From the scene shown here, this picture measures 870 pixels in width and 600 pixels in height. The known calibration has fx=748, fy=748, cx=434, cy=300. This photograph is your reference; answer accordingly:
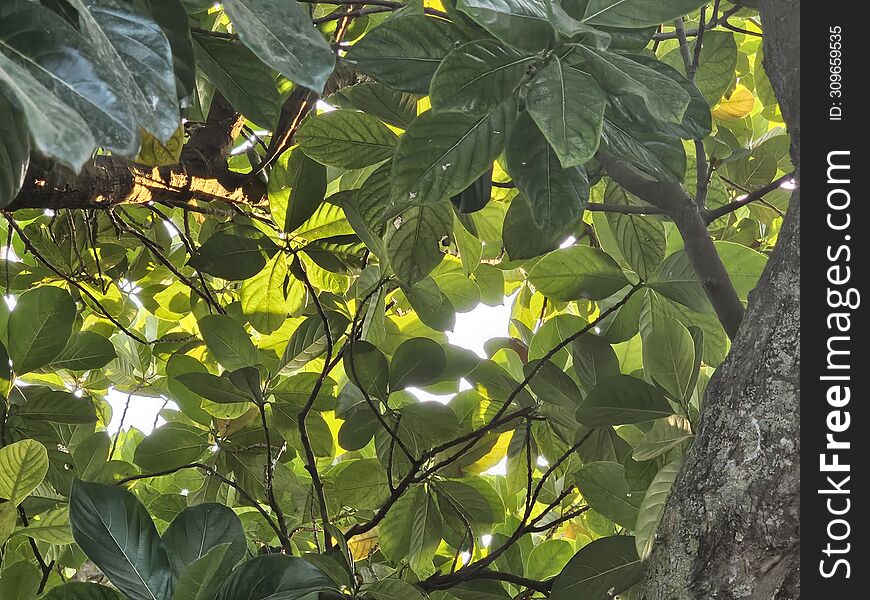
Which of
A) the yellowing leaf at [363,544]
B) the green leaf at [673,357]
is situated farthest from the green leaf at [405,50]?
the yellowing leaf at [363,544]

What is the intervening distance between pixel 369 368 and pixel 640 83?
53cm

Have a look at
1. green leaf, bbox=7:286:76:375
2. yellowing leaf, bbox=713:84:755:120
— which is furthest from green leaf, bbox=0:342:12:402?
yellowing leaf, bbox=713:84:755:120

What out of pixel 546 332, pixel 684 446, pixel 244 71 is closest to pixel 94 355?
pixel 244 71

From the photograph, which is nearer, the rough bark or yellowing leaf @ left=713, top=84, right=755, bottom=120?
the rough bark

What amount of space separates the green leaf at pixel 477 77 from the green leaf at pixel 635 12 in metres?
0.05

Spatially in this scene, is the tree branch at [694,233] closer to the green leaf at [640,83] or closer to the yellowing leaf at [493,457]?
the green leaf at [640,83]

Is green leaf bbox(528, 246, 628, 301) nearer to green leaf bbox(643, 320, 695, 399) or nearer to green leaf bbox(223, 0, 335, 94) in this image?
green leaf bbox(643, 320, 695, 399)

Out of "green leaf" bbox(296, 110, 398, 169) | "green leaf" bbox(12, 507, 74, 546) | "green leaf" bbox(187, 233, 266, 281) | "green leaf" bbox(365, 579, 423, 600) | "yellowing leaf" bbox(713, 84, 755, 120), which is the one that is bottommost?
"green leaf" bbox(365, 579, 423, 600)

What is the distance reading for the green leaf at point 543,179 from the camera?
0.54m

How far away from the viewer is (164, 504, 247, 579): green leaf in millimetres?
606

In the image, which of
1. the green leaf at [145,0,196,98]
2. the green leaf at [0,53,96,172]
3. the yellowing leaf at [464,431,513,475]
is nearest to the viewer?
the green leaf at [0,53,96,172]

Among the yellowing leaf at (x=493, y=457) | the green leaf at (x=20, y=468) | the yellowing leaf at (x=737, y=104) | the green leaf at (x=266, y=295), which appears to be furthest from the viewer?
the yellowing leaf at (x=737, y=104)

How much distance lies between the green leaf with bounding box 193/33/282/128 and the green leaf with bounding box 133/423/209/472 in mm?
508
